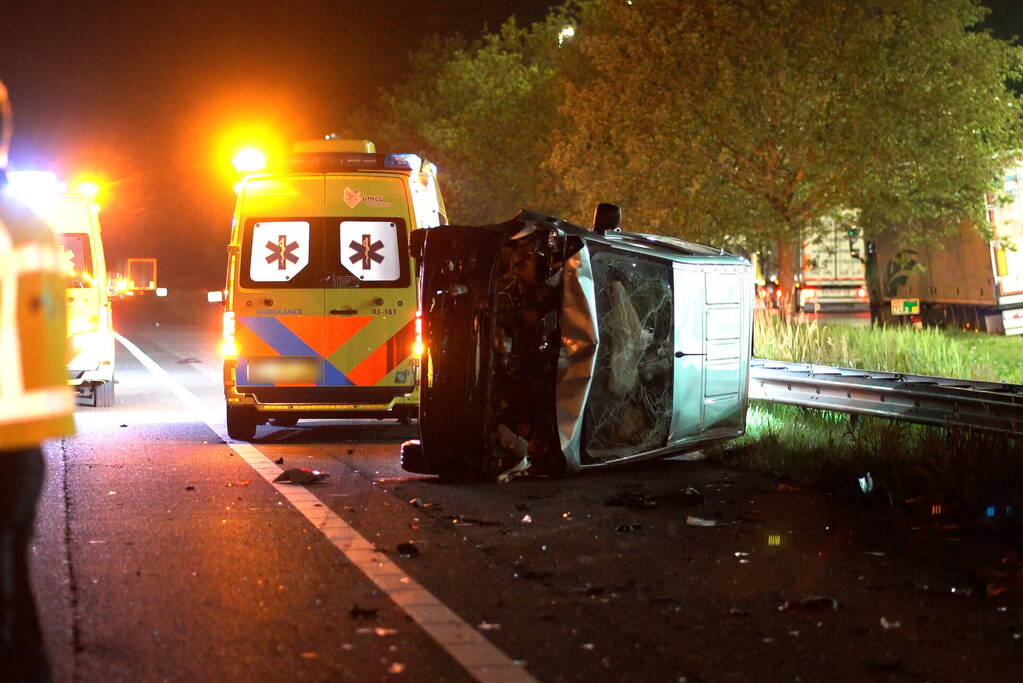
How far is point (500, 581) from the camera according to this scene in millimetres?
6738

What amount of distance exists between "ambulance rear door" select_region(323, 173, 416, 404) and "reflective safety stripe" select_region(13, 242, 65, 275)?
8616mm

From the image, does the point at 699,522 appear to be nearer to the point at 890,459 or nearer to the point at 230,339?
the point at 890,459

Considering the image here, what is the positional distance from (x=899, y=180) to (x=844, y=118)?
1.50 m

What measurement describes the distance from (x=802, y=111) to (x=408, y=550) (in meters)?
19.5

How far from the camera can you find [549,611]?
6133 millimetres

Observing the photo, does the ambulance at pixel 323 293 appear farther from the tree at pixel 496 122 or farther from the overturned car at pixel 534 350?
the tree at pixel 496 122

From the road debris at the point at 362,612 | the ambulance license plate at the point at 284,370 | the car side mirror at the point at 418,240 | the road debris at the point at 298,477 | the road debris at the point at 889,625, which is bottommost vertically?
the road debris at the point at 889,625

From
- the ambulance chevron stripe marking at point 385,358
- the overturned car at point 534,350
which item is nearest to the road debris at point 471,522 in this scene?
the overturned car at point 534,350

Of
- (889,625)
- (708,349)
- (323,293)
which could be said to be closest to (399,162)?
(323,293)

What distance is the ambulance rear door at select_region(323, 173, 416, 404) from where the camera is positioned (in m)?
12.4

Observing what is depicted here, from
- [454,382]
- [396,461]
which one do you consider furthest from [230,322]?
[454,382]

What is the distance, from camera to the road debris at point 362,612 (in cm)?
595

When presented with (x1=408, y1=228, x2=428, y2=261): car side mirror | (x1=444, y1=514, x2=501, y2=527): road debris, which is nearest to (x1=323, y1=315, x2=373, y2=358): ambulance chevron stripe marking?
(x1=408, y1=228, x2=428, y2=261): car side mirror

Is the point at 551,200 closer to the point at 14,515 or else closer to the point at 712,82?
the point at 712,82
